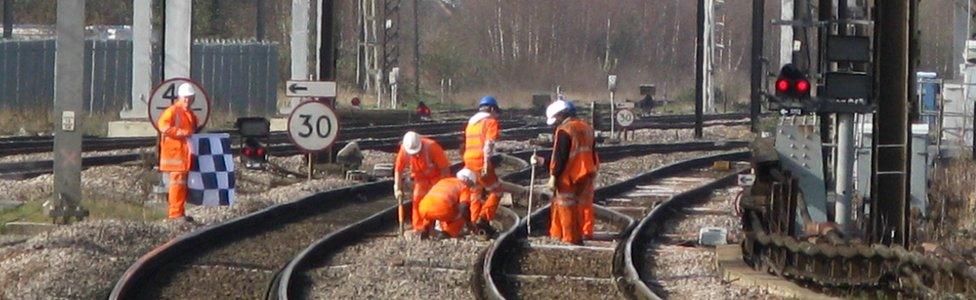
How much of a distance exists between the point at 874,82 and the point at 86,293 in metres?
6.53

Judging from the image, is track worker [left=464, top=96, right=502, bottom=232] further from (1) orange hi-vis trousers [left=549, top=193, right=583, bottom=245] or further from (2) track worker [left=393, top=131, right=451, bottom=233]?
(1) orange hi-vis trousers [left=549, top=193, right=583, bottom=245]

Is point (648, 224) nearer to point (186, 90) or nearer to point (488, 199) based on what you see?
point (488, 199)

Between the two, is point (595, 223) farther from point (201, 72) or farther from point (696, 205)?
point (201, 72)

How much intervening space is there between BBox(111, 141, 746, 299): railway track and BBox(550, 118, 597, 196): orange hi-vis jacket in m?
2.13

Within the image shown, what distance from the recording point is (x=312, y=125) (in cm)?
2309

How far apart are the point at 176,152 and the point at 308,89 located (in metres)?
5.64

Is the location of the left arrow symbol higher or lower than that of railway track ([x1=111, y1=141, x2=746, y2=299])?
higher

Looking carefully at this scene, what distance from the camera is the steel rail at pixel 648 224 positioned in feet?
44.5

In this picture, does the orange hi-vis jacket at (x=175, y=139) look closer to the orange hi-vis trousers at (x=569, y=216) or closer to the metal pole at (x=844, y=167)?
the orange hi-vis trousers at (x=569, y=216)

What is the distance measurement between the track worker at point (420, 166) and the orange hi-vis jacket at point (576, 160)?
4.55 feet

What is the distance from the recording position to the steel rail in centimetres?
1355

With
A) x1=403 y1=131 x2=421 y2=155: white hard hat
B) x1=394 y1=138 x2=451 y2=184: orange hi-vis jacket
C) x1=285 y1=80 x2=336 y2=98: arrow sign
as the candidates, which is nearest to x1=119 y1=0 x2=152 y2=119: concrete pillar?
x1=285 y1=80 x2=336 y2=98: arrow sign

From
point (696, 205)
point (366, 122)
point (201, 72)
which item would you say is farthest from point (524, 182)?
point (201, 72)

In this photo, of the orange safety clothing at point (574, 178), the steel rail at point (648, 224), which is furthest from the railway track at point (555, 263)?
the orange safety clothing at point (574, 178)
